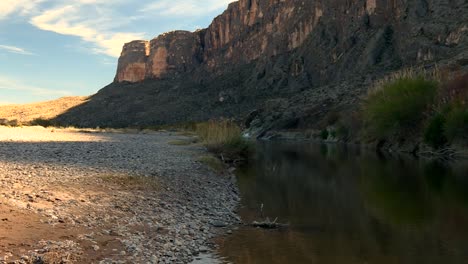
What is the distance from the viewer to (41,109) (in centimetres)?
13388

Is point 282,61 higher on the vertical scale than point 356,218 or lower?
higher

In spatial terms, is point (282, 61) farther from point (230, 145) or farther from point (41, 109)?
point (230, 145)

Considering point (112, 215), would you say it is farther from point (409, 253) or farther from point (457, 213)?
point (457, 213)

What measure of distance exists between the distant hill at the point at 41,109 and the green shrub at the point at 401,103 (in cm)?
9930

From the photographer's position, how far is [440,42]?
6856 centimetres

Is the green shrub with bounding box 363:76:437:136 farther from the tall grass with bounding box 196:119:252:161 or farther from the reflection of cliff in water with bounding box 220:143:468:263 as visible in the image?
the reflection of cliff in water with bounding box 220:143:468:263

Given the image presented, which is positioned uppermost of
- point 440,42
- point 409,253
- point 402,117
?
point 440,42

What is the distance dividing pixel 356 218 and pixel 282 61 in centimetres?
11458

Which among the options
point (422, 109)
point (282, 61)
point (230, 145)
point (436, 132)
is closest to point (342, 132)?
point (422, 109)

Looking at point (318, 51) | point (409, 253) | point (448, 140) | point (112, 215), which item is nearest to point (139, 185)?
point (112, 215)

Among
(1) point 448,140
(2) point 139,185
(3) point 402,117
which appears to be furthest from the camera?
(3) point 402,117

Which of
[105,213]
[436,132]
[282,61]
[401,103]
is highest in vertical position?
[282,61]

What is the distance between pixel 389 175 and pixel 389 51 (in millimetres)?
66760

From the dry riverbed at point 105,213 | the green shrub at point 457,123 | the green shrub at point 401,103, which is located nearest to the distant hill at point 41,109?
the green shrub at point 401,103
